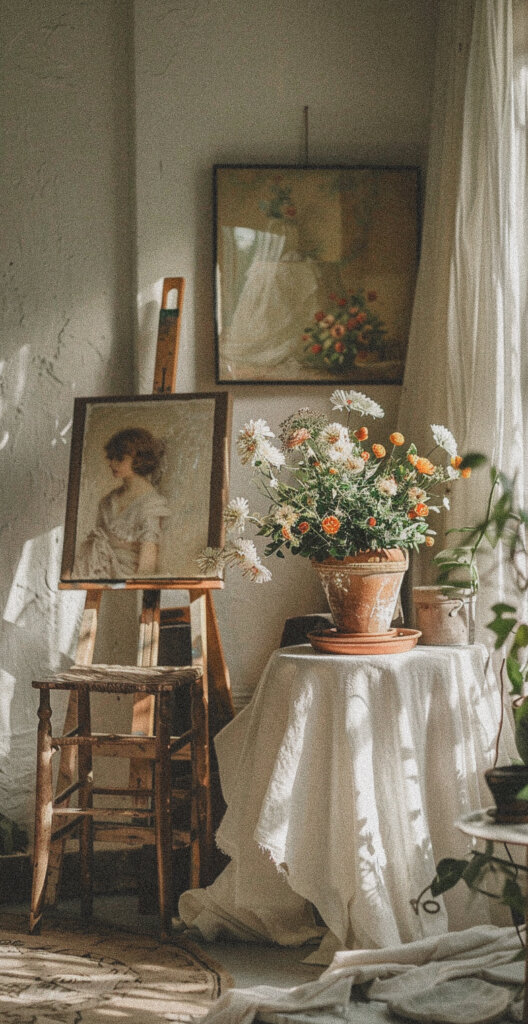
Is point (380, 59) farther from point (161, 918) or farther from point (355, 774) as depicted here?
point (161, 918)

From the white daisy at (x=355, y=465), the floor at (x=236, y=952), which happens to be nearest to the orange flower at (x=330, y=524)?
the white daisy at (x=355, y=465)

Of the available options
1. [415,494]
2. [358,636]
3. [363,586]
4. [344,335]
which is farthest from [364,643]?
[344,335]

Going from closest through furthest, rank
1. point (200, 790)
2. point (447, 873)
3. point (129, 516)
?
point (447, 873) < point (200, 790) < point (129, 516)

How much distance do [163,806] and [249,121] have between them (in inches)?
79.6

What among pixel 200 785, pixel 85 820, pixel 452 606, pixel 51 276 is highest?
pixel 51 276

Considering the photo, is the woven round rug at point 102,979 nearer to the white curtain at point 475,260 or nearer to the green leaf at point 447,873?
the green leaf at point 447,873

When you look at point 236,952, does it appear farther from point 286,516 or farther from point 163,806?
point 286,516

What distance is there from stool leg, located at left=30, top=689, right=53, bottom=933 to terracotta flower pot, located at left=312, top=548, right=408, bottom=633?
2.57 ft

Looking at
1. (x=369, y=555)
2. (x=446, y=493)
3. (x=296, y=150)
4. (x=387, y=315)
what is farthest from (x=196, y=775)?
(x=296, y=150)

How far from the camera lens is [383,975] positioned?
1.97 metres

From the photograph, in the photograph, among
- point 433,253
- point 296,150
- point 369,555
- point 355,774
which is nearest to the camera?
point 355,774

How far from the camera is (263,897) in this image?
2.39m

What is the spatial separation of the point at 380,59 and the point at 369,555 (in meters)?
1.69

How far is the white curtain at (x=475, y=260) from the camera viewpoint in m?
2.38
